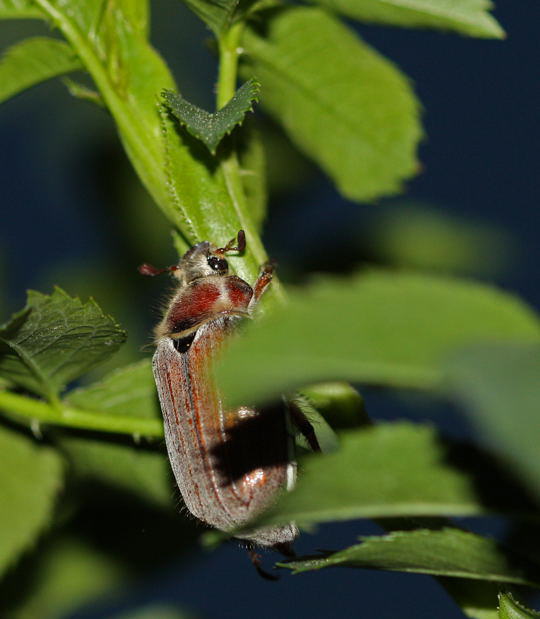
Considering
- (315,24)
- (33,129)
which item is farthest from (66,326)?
(33,129)

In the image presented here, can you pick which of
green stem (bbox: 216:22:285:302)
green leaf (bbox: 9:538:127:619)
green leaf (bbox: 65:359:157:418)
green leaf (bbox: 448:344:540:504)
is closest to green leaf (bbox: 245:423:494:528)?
green leaf (bbox: 448:344:540:504)

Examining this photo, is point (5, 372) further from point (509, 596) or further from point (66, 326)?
point (509, 596)

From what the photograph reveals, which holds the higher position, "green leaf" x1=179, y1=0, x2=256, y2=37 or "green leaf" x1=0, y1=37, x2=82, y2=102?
"green leaf" x1=179, y1=0, x2=256, y2=37

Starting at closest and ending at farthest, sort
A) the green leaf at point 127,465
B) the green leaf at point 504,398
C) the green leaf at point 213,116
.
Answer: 1. the green leaf at point 504,398
2. the green leaf at point 213,116
3. the green leaf at point 127,465

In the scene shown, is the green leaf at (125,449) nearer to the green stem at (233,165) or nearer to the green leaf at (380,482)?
the green stem at (233,165)

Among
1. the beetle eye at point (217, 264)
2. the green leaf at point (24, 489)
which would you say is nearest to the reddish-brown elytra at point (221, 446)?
the beetle eye at point (217, 264)

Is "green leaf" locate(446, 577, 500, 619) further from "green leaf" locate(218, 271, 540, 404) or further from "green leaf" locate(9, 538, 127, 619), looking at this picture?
"green leaf" locate(9, 538, 127, 619)

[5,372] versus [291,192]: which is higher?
[5,372]
